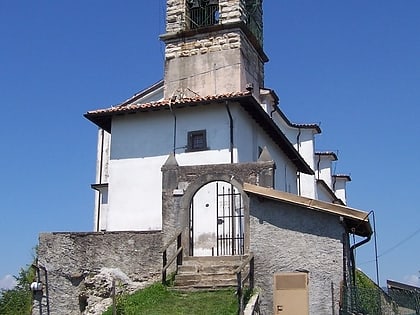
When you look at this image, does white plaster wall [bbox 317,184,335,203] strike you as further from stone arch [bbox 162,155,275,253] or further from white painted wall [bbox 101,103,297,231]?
stone arch [bbox 162,155,275,253]

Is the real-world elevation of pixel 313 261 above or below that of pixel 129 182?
below

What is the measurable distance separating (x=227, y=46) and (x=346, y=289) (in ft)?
39.9

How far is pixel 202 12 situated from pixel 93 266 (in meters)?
13.0

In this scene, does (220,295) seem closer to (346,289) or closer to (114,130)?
(346,289)

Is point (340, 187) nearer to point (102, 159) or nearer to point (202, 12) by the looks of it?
point (102, 159)

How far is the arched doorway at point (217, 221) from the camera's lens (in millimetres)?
18547

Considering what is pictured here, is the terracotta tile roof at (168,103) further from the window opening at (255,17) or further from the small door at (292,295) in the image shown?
the small door at (292,295)

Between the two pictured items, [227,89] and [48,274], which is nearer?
[48,274]

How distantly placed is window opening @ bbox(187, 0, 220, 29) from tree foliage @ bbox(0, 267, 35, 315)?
12197 mm

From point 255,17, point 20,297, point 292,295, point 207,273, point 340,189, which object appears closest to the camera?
point 292,295

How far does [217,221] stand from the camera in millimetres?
18969

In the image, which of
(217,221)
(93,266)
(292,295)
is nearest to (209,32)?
(217,221)

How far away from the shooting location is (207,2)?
25.1 metres

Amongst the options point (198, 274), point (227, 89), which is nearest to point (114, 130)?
point (227, 89)
